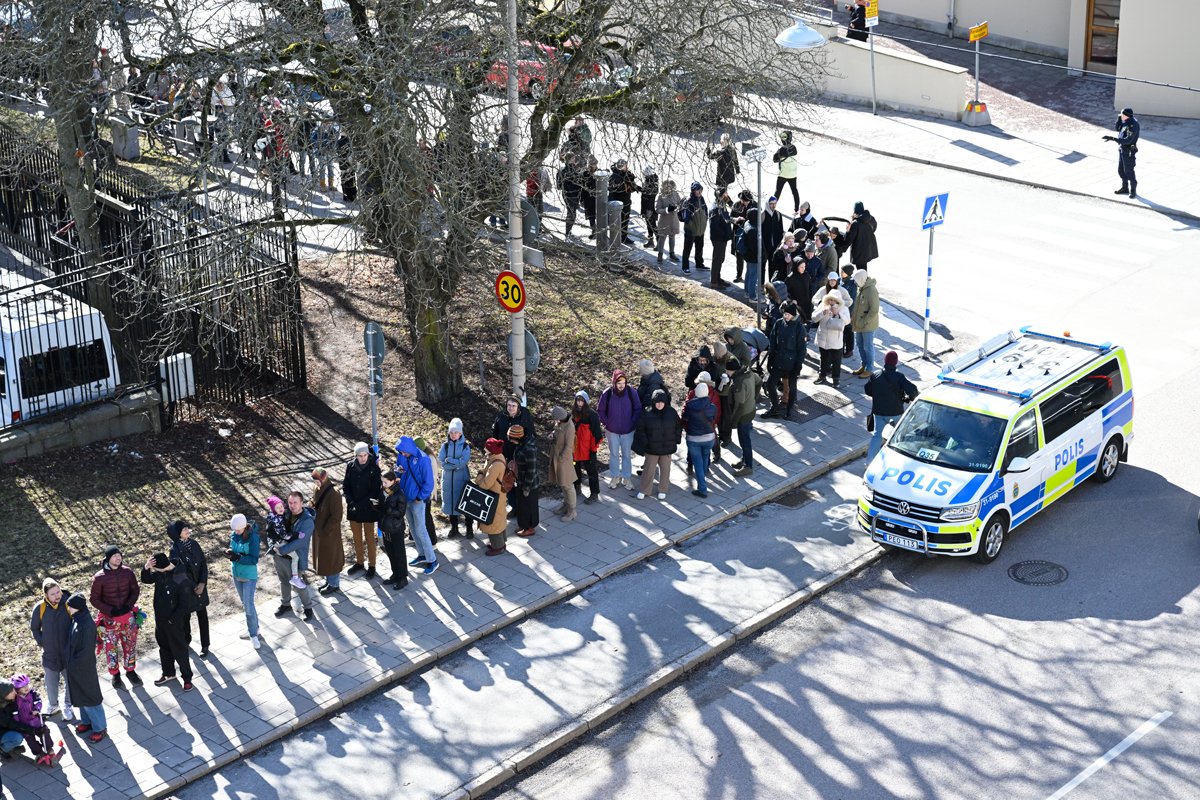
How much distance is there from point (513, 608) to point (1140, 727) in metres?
5.92

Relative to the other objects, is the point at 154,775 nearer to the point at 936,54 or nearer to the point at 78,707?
the point at 78,707

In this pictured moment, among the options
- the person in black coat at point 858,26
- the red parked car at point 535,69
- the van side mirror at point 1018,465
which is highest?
the red parked car at point 535,69

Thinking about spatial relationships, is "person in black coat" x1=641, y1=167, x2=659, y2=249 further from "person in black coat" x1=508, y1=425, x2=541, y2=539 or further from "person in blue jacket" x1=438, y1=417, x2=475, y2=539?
"person in blue jacket" x1=438, y1=417, x2=475, y2=539

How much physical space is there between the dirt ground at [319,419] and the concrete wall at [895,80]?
10.9 meters

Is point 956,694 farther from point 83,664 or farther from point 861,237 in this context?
point 861,237

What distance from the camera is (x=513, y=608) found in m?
14.7

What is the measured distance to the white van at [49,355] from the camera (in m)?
17.6

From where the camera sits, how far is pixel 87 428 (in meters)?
18.0

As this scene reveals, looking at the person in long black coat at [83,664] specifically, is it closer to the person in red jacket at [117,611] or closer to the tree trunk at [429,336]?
the person in red jacket at [117,611]

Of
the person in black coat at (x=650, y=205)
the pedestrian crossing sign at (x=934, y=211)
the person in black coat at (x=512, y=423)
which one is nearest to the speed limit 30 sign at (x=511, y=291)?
the person in black coat at (x=512, y=423)

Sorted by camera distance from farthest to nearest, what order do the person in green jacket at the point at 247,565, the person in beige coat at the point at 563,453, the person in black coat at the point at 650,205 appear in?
1. the person in black coat at the point at 650,205
2. the person in beige coat at the point at 563,453
3. the person in green jacket at the point at 247,565

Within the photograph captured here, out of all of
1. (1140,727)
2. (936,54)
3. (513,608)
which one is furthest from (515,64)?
(936,54)

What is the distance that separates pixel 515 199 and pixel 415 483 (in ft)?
11.1

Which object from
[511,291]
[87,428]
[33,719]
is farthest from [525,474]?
[87,428]
